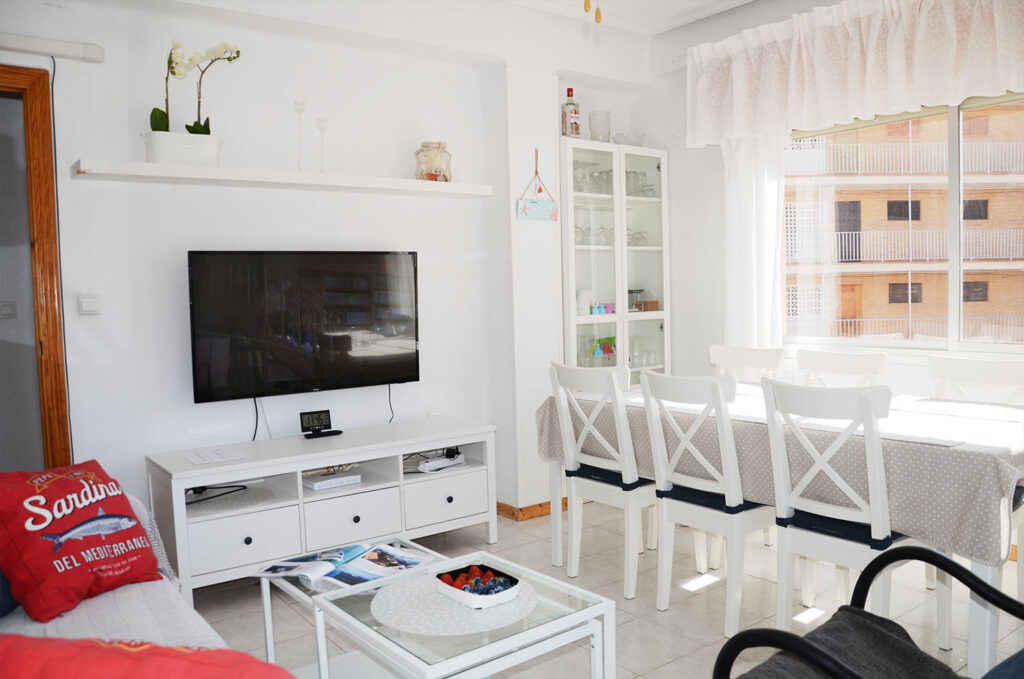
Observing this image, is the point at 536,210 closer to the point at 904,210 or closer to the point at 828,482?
the point at 904,210

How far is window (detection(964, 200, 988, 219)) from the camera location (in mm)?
3711

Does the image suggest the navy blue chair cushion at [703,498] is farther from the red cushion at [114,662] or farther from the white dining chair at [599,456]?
the red cushion at [114,662]

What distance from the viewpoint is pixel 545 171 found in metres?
4.34

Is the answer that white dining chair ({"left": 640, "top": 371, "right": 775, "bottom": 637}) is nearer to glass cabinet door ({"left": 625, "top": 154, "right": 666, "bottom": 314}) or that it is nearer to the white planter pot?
glass cabinet door ({"left": 625, "top": 154, "right": 666, "bottom": 314})

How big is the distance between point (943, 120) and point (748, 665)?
2.82 metres

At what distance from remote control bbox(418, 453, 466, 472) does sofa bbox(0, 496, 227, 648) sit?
156 cm

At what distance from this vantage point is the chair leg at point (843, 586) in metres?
2.96

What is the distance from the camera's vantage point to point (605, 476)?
131 inches

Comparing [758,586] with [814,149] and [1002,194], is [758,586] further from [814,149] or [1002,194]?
[814,149]

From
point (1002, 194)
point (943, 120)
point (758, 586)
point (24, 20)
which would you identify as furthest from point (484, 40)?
point (758, 586)

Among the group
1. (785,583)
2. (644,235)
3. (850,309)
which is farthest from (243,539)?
(850,309)

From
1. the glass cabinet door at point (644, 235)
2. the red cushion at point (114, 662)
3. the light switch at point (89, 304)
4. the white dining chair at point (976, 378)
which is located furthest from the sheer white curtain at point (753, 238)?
the red cushion at point (114, 662)

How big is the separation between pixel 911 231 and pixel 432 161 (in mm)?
2474

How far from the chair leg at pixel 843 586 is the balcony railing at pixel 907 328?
5.02 feet
